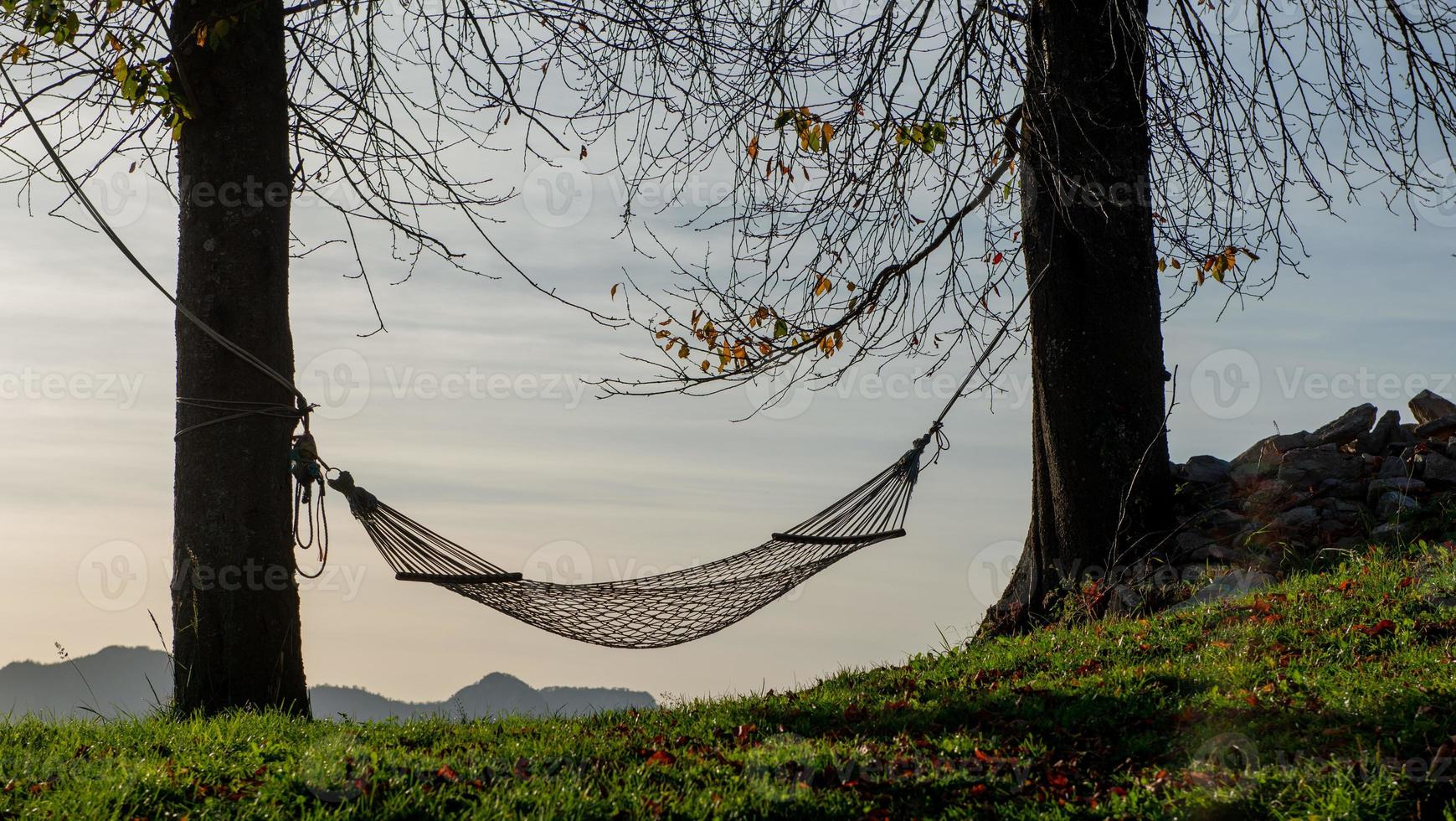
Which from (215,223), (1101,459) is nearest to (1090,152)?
(1101,459)

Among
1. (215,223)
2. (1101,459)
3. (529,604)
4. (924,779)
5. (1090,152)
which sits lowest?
(924,779)

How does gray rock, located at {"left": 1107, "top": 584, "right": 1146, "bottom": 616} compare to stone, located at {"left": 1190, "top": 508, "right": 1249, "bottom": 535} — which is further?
stone, located at {"left": 1190, "top": 508, "right": 1249, "bottom": 535}

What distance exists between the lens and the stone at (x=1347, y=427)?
6836 mm

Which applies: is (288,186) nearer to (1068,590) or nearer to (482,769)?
(482,769)

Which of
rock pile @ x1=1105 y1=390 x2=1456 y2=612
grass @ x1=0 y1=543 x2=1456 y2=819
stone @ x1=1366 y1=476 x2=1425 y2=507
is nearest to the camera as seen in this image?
grass @ x1=0 y1=543 x2=1456 y2=819

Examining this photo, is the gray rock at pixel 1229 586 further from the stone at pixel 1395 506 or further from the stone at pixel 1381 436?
the stone at pixel 1381 436

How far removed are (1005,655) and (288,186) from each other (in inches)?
150

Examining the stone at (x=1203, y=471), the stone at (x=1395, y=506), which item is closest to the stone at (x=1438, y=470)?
the stone at (x=1395, y=506)

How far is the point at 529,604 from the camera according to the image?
468cm

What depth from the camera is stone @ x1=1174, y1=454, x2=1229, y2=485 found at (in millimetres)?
6594

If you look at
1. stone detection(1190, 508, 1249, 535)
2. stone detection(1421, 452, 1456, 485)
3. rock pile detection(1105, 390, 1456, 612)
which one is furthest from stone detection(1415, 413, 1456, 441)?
stone detection(1190, 508, 1249, 535)

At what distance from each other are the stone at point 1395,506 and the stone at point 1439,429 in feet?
2.90

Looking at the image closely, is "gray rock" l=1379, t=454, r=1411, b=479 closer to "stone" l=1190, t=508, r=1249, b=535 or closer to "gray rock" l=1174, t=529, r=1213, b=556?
"stone" l=1190, t=508, r=1249, b=535

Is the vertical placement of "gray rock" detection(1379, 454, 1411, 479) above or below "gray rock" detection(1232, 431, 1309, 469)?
below
